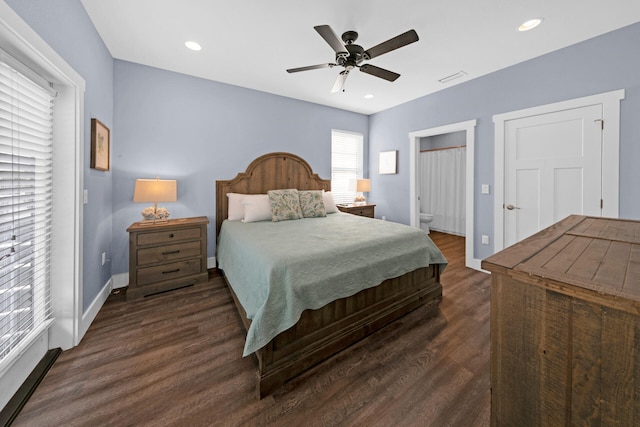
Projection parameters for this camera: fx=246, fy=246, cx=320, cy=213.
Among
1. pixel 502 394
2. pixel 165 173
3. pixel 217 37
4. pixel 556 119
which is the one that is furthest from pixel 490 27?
pixel 165 173

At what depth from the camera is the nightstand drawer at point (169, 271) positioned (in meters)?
2.59

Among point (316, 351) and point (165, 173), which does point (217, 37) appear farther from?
point (316, 351)

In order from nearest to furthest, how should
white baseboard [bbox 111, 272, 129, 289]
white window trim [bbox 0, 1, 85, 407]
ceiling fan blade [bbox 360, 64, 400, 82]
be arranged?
white window trim [bbox 0, 1, 85, 407] < ceiling fan blade [bbox 360, 64, 400, 82] < white baseboard [bbox 111, 272, 129, 289]

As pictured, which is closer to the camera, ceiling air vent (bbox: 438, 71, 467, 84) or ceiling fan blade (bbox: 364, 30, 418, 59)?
ceiling fan blade (bbox: 364, 30, 418, 59)

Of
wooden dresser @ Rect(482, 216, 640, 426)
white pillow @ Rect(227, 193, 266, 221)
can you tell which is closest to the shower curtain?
white pillow @ Rect(227, 193, 266, 221)

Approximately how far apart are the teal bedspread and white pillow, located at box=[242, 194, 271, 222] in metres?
0.40

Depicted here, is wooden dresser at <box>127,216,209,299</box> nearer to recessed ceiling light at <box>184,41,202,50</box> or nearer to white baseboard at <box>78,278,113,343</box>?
white baseboard at <box>78,278,113,343</box>

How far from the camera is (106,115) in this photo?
257 cm

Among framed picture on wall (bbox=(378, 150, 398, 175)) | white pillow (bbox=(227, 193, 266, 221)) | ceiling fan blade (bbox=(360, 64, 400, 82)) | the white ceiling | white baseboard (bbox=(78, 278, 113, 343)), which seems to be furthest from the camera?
framed picture on wall (bbox=(378, 150, 398, 175))

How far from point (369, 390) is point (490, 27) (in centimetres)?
318

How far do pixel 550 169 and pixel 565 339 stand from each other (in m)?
3.08

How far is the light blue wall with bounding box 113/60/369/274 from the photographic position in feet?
9.44

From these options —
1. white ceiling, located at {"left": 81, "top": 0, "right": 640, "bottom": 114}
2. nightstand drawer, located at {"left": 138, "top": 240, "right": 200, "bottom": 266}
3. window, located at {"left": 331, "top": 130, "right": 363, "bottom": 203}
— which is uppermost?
white ceiling, located at {"left": 81, "top": 0, "right": 640, "bottom": 114}

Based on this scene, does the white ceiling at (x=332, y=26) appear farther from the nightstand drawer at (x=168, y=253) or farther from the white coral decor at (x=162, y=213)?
the nightstand drawer at (x=168, y=253)
